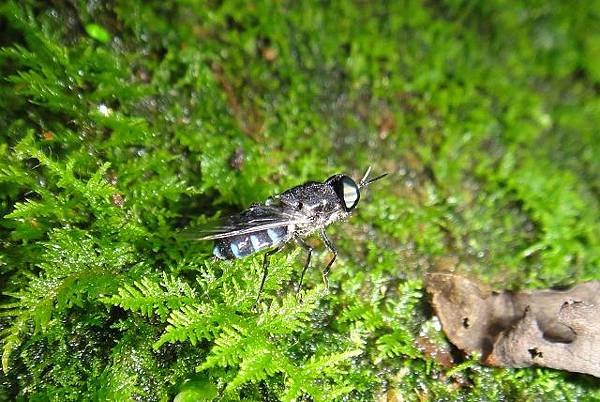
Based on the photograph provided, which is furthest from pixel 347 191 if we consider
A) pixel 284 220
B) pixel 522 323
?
pixel 522 323

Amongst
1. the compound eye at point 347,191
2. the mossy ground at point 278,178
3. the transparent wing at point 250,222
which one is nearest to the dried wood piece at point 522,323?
the mossy ground at point 278,178

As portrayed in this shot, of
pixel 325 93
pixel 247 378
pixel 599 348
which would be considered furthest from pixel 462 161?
pixel 247 378

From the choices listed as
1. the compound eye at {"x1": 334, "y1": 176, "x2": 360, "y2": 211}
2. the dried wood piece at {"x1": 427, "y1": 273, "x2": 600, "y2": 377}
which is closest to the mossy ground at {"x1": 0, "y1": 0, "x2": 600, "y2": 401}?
the dried wood piece at {"x1": 427, "y1": 273, "x2": 600, "y2": 377}

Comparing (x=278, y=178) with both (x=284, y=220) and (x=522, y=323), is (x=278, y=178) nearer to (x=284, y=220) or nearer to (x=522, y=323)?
(x=284, y=220)

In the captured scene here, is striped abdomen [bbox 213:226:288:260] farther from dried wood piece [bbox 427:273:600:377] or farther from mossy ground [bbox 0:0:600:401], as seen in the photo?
dried wood piece [bbox 427:273:600:377]

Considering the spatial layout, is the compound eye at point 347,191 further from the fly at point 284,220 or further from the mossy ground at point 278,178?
the mossy ground at point 278,178

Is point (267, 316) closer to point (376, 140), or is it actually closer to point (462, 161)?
point (376, 140)
